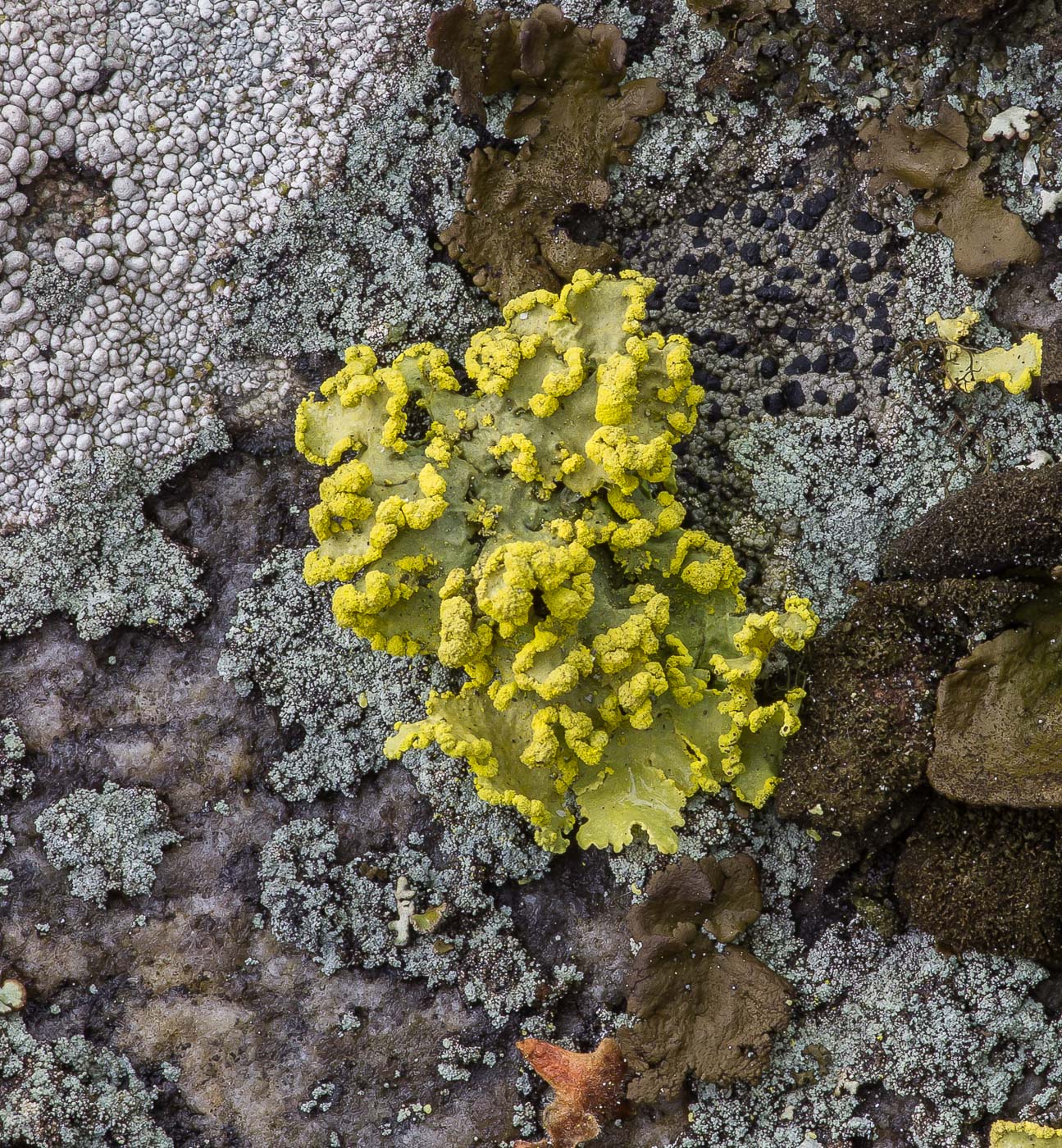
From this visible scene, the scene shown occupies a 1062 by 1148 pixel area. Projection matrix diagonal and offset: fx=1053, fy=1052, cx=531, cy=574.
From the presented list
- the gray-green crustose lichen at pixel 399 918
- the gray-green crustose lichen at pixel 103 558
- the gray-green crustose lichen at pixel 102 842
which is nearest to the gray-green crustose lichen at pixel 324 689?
the gray-green crustose lichen at pixel 399 918

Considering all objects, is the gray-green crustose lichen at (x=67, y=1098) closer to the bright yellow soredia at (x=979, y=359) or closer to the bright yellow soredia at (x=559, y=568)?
the bright yellow soredia at (x=559, y=568)

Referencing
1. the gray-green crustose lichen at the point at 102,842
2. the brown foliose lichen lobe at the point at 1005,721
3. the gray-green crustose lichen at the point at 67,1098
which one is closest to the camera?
the brown foliose lichen lobe at the point at 1005,721

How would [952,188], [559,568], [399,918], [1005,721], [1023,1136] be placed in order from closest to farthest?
[559,568]
[1005,721]
[1023,1136]
[952,188]
[399,918]

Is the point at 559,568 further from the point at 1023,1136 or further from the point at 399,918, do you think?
the point at 1023,1136

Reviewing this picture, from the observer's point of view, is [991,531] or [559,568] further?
[991,531]

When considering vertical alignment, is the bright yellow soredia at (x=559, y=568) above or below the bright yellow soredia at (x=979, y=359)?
below

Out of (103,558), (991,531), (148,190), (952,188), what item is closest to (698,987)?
(991,531)
